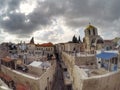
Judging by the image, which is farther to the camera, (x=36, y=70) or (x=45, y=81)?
(x=36, y=70)

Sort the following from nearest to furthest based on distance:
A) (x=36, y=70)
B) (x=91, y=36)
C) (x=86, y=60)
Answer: (x=36, y=70)
(x=86, y=60)
(x=91, y=36)

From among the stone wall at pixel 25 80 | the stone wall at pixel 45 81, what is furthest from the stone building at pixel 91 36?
the stone wall at pixel 25 80

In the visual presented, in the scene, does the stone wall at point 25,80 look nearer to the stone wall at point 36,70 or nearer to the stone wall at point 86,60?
the stone wall at point 36,70

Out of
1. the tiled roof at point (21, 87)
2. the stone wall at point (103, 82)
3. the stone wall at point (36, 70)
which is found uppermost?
the stone wall at point (103, 82)

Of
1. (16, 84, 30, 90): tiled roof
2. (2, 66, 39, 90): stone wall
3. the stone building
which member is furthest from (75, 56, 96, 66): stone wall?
the stone building

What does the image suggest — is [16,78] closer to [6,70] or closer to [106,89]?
[6,70]

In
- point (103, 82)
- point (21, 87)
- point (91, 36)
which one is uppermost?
point (91, 36)

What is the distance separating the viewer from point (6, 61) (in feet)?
84.1

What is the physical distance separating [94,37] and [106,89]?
1380 inches

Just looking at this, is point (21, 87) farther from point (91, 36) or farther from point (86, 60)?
point (91, 36)

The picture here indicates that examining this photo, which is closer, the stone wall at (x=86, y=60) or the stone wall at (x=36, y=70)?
the stone wall at (x=36, y=70)

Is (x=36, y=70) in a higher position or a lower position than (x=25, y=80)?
lower

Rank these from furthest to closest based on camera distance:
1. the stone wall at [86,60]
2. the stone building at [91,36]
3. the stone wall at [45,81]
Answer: the stone building at [91,36]
the stone wall at [86,60]
the stone wall at [45,81]

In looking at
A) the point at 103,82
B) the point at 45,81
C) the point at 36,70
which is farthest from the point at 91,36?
the point at 103,82
